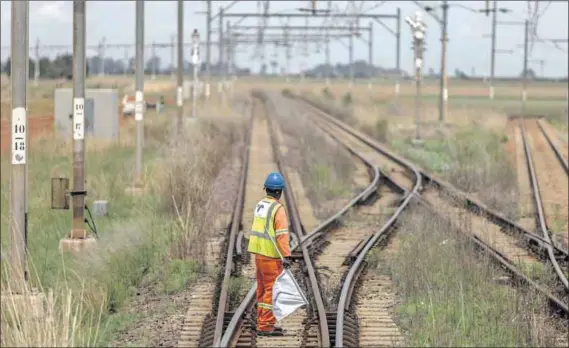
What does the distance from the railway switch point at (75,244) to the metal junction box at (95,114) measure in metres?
13.7

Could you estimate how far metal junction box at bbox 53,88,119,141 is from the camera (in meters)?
30.3

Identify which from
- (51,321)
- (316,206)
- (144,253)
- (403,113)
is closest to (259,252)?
(51,321)

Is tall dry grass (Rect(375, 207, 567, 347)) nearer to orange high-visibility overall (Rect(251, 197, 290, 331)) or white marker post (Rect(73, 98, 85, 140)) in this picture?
orange high-visibility overall (Rect(251, 197, 290, 331))

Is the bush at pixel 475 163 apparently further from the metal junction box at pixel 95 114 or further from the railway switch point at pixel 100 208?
the metal junction box at pixel 95 114

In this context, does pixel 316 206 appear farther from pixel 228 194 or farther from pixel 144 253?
pixel 144 253

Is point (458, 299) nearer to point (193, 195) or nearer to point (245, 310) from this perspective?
point (245, 310)

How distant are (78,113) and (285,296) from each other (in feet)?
22.1

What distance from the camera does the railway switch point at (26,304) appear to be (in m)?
8.34

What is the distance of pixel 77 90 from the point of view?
1504 cm

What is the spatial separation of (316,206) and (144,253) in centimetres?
752

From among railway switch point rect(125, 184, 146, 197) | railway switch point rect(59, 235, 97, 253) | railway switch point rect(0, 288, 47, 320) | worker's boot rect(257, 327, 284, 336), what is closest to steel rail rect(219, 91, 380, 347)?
worker's boot rect(257, 327, 284, 336)

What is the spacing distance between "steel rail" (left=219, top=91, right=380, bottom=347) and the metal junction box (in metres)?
8.45

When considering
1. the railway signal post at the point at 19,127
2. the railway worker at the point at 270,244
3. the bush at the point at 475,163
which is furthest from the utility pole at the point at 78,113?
the bush at the point at 475,163

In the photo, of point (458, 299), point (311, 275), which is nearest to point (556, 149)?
point (311, 275)
